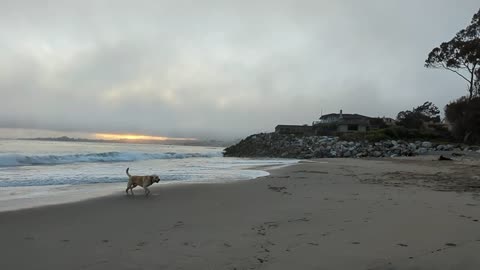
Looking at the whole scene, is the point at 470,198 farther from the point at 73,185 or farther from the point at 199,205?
the point at 73,185

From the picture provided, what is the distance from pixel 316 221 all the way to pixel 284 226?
2.09 feet

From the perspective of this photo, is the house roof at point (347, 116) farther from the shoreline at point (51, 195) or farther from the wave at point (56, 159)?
the shoreline at point (51, 195)

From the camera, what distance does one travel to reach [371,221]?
6.59 meters

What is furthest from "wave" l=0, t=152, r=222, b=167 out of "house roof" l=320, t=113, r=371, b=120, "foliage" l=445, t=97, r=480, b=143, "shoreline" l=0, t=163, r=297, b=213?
"house roof" l=320, t=113, r=371, b=120

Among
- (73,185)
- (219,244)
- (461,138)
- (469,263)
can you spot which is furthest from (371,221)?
(461,138)

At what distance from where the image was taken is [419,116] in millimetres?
70250

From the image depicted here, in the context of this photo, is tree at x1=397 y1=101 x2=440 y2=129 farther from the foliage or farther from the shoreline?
the shoreline

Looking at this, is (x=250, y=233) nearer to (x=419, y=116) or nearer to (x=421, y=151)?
(x=421, y=151)

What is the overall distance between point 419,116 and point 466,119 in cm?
2677

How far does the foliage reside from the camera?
43.3 metres

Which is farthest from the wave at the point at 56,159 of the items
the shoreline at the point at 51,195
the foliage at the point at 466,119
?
the foliage at the point at 466,119

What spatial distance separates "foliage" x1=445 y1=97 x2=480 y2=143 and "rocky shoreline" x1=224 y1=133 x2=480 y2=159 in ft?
22.5

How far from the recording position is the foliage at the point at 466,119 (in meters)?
43.3

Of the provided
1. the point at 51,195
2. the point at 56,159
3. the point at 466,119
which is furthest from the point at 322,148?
the point at 51,195
